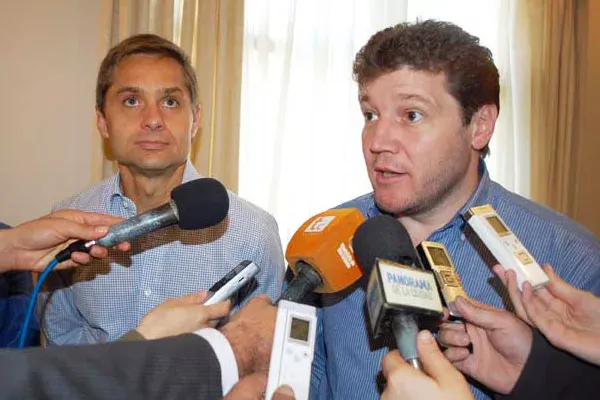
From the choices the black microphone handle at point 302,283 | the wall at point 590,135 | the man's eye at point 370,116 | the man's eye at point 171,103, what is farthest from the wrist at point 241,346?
the wall at point 590,135

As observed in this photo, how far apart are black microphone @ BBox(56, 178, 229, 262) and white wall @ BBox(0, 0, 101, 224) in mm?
1876

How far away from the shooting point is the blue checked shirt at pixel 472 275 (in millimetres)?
1523

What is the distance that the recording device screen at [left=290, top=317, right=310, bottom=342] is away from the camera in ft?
3.32

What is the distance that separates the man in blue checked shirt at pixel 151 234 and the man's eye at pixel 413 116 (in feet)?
2.71

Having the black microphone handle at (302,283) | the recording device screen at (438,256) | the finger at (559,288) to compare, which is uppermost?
the recording device screen at (438,256)

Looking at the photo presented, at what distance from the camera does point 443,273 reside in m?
1.21

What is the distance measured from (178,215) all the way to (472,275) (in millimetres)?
799

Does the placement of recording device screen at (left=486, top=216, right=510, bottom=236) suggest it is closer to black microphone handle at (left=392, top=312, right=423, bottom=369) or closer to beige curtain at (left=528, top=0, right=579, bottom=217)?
black microphone handle at (left=392, top=312, right=423, bottom=369)

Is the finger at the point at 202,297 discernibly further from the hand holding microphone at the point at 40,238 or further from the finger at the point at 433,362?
the finger at the point at 433,362

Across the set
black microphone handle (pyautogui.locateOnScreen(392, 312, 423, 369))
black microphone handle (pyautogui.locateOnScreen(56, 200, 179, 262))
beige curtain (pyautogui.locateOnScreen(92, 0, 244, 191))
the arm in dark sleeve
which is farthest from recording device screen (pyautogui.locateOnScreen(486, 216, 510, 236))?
beige curtain (pyautogui.locateOnScreen(92, 0, 244, 191))

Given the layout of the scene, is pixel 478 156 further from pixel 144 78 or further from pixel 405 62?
pixel 144 78

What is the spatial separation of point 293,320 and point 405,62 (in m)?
0.88

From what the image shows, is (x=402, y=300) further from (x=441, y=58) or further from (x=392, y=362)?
(x=441, y=58)

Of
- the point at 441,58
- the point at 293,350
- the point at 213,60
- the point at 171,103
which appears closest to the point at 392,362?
the point at 293,350
